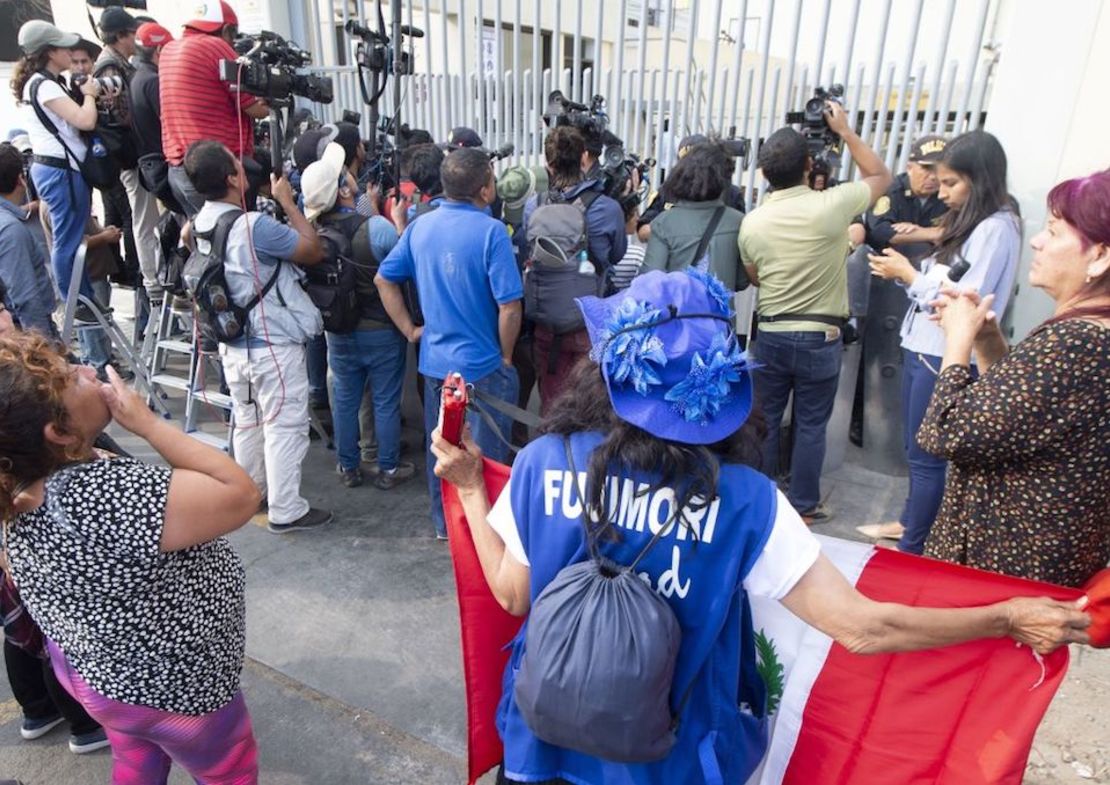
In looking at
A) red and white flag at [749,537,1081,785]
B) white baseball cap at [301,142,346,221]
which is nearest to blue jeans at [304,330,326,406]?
white baseball cap at [301,142,346,221]

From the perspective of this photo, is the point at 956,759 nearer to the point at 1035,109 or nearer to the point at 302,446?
the point at 302,446

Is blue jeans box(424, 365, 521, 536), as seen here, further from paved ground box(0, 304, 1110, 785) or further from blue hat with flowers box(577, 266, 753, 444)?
blue hat with flowers box(577, 266, 753, 444)

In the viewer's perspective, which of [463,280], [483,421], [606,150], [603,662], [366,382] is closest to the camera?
[603,662]

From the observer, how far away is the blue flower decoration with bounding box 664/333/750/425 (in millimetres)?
1278

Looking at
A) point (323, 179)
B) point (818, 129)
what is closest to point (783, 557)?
point (818, 129)

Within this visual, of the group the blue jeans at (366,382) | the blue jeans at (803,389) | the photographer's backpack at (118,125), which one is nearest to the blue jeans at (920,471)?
the blue jeans at (803,389)

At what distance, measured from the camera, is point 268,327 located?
11.7 ft

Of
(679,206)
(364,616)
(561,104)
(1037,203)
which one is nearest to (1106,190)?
(679,206)

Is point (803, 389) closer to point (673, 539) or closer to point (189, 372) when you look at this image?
point (673, 539)

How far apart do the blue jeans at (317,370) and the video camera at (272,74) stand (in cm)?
167

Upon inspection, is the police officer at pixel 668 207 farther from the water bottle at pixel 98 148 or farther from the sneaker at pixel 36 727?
the water bottle at pixel 98 148

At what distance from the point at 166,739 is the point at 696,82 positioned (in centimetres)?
523

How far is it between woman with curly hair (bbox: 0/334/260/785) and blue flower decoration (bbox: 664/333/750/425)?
1.02 meters

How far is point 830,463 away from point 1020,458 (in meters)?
2.89
